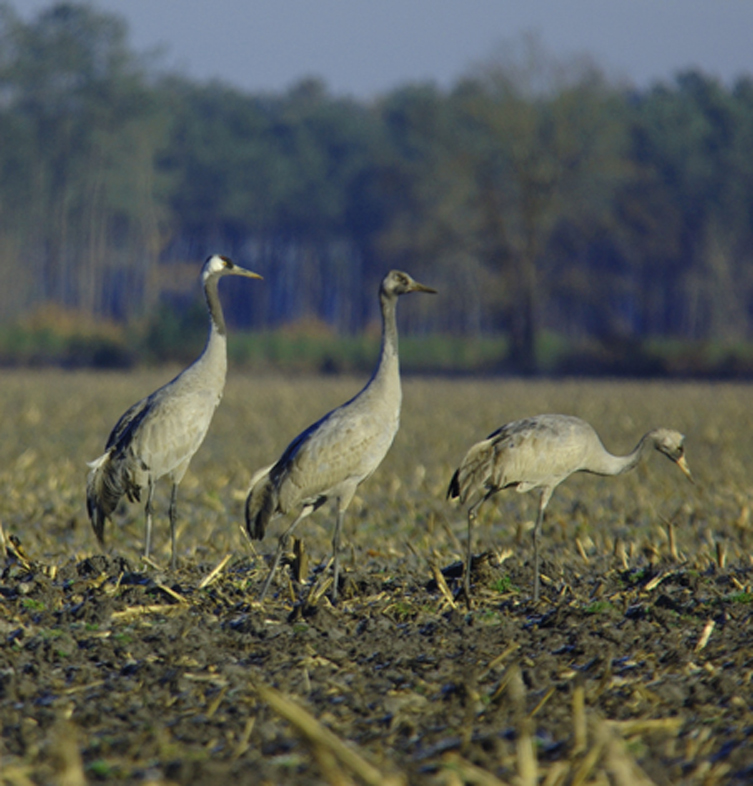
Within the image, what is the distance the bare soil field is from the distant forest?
30.8 meters

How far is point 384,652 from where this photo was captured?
5.24 m

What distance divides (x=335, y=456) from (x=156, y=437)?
4.99 feet

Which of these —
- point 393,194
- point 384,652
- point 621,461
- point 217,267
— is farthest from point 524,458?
point 393,194

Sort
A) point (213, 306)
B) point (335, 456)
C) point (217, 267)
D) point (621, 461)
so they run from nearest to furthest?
point (335, 456) → point (621, 461) → point (213, 306) → point (217, 267)

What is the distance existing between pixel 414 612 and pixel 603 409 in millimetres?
15892

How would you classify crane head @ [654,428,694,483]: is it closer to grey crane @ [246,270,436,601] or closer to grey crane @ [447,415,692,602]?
grey crane @ [447,415,692,602]

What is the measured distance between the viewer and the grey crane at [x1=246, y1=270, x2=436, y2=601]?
6.48 meters

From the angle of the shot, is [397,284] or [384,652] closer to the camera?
[384,652]

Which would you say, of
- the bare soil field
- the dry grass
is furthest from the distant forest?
the bare soil field

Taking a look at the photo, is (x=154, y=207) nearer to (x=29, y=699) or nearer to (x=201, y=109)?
(x=201, y=109)

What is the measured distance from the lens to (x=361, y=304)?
78.4 metres

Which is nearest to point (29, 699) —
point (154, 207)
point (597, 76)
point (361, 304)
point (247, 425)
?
point (247, 425)

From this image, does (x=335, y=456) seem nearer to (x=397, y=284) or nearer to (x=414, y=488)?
(x=397, y=284)

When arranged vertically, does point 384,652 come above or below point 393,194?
below
